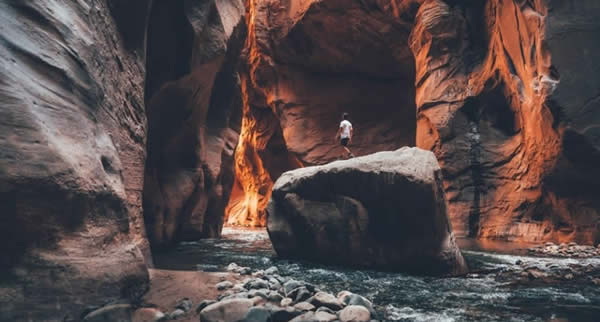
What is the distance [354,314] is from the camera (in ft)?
10.9

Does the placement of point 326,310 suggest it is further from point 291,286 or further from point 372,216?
point 372,216

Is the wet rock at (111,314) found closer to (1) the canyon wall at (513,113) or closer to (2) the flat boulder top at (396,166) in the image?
(2) the flat boulder top at (396,166)

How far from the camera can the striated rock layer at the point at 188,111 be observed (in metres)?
7.80

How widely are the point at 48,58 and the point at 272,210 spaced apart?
515 centimetres

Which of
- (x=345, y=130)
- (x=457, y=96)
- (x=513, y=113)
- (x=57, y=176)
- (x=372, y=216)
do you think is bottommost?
(x=372, y=216)

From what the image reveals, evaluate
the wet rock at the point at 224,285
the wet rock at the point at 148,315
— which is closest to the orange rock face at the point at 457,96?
the wet rock at the point at 224,285

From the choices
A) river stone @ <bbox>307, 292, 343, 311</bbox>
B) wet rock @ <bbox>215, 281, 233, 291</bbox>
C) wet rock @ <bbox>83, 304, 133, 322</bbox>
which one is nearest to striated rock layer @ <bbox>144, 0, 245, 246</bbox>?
wet rock @ <bbox>215, 281, 233, 291</bbox>

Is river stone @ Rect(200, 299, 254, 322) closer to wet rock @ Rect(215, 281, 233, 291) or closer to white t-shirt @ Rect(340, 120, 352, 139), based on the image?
wet rock @ Rect(215, 281, 233, 291)

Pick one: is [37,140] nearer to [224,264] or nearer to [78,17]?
[78,17]

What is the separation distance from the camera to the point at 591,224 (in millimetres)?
9109

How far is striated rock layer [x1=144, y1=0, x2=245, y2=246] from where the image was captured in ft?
25.6

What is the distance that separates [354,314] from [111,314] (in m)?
1.98

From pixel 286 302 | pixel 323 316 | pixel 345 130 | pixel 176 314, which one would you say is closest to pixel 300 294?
pixel 286 302

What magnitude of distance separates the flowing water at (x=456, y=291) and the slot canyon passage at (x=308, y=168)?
0.04 metres
